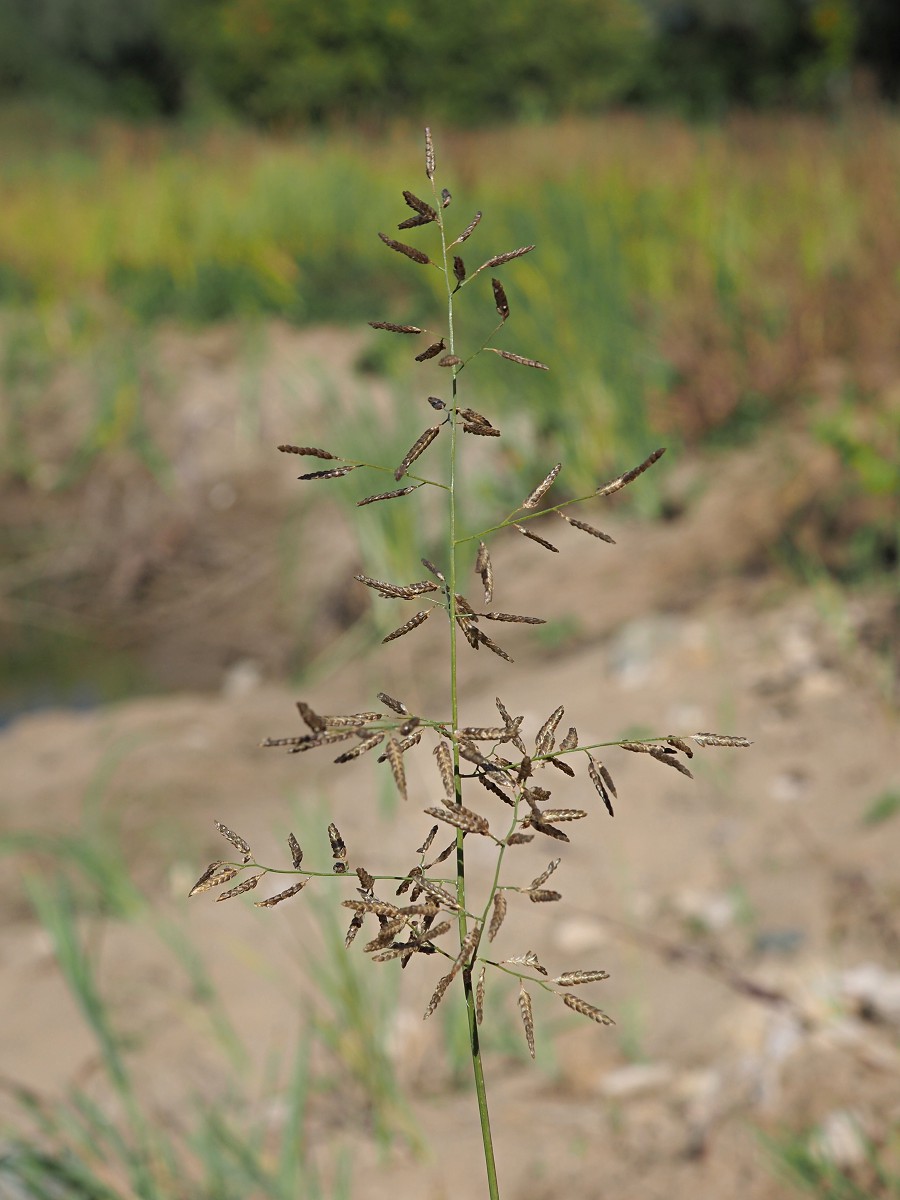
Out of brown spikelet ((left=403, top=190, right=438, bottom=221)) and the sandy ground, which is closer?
brown spikelet ((left=403, top=190, right=438, bottom=221))

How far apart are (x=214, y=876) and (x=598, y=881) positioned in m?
2.34

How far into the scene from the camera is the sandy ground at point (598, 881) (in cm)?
198

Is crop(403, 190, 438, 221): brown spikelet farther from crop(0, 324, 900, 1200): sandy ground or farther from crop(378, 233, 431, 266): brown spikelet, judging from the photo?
crop(0, 324, 900, 1200): sandy ground

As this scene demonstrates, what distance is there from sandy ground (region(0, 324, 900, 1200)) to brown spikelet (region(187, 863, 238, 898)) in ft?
3.88

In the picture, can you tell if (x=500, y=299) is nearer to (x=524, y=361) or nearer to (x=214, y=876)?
(x=524, y=361)

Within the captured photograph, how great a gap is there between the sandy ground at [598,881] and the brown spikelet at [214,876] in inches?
46.6

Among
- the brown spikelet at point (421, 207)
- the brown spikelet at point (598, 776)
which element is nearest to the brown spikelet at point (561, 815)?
the brown spikelet at point (598, 776)

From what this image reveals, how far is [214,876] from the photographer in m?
0.50

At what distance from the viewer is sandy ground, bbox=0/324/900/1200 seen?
1977 mm

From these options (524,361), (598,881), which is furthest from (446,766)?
(598,881)

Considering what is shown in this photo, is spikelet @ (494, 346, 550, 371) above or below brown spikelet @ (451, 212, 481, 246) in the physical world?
below

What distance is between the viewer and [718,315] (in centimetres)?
498

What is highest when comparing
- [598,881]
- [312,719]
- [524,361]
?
[524,361]

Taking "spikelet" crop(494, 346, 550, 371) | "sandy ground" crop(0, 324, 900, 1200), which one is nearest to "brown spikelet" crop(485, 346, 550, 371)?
"spikelet" crop(494, 346, 550, 371)
